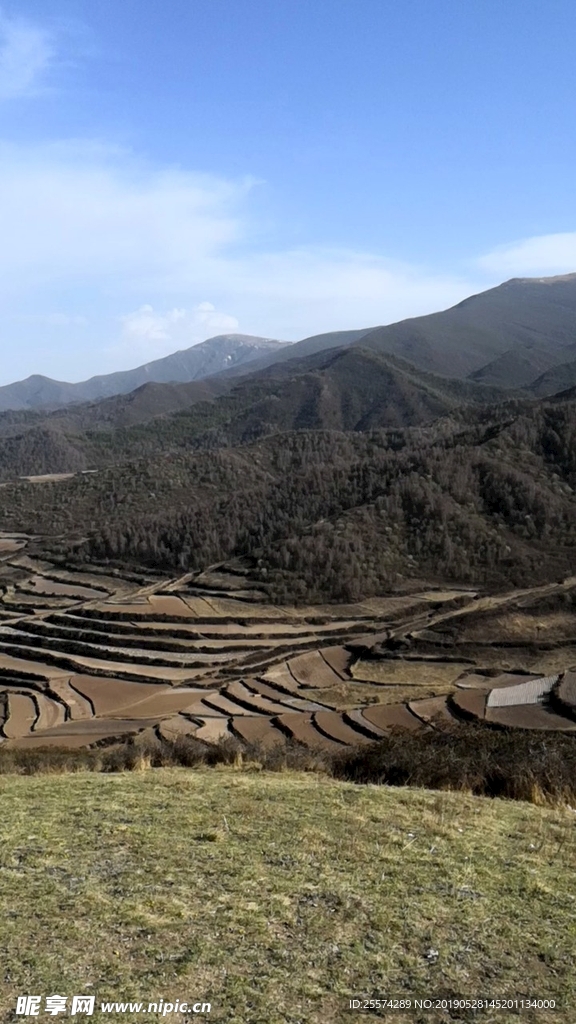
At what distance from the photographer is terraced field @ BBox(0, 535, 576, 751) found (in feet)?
121

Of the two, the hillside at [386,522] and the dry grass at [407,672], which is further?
the hillside at [386,522]

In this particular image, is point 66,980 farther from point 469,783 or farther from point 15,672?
point 15,672

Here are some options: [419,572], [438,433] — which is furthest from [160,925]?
[438,433]

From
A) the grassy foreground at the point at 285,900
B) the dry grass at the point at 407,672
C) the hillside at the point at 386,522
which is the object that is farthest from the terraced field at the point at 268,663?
the grassy foreground at the point at 285,900

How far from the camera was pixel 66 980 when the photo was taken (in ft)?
19.1

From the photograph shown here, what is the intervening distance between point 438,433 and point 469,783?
115747mm

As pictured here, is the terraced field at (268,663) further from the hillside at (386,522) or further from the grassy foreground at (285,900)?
the grassy foreground at (285,900)

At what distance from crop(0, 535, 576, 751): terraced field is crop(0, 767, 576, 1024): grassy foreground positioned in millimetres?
18496

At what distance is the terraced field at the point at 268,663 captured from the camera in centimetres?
3700

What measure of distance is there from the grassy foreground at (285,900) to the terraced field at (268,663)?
18496mm

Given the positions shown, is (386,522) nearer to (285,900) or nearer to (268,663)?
(268,663)

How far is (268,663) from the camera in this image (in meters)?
50.7

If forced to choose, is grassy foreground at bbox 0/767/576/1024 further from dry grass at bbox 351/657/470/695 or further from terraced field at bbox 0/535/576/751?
dry grass at bbox 351/657/470/695

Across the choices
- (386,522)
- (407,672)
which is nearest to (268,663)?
(407,672)
